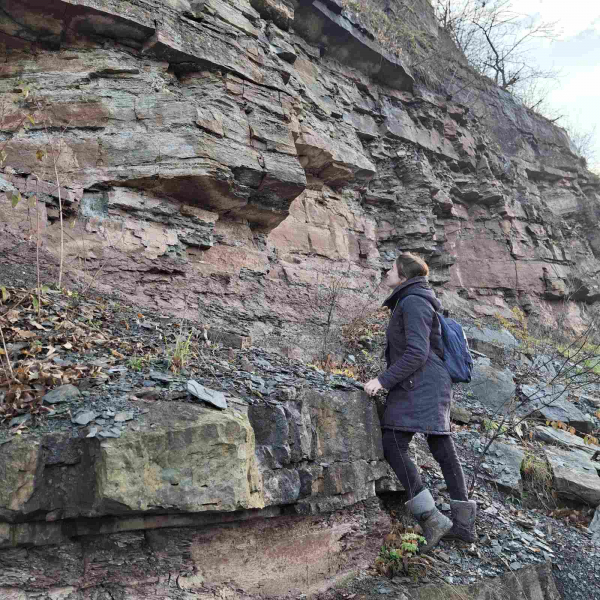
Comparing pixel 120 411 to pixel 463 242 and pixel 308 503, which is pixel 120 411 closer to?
pixel 308 503

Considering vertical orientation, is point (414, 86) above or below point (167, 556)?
above

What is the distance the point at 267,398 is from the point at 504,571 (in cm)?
197

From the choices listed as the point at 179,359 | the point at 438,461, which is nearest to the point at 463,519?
the point at 438,461

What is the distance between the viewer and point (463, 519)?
11.8ft

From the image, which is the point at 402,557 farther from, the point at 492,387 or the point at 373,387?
the point at 492,387

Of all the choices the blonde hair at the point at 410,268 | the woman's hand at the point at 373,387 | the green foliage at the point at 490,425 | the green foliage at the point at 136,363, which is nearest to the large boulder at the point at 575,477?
the green foliage at the point at 490,425

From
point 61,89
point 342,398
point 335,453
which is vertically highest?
point 61,89

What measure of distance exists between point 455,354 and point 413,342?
1.22ft

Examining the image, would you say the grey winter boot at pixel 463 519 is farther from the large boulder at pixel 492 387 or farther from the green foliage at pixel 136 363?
the large boulder at pixel 492 387

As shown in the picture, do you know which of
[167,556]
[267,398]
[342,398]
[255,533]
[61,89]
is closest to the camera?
[167,556]

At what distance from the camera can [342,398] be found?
12.0ft

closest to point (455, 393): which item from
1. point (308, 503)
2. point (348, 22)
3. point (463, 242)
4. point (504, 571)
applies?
point (504, 571)

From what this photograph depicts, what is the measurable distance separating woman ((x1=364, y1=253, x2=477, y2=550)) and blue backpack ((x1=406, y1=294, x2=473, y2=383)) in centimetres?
4

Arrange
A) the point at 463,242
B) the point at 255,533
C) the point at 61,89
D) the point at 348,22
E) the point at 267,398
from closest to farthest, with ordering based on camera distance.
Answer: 1. the point at 255,533
2. the point at 267,398
3. the point at 61,89
4. the point at 348,22
5. the point at 463,242
